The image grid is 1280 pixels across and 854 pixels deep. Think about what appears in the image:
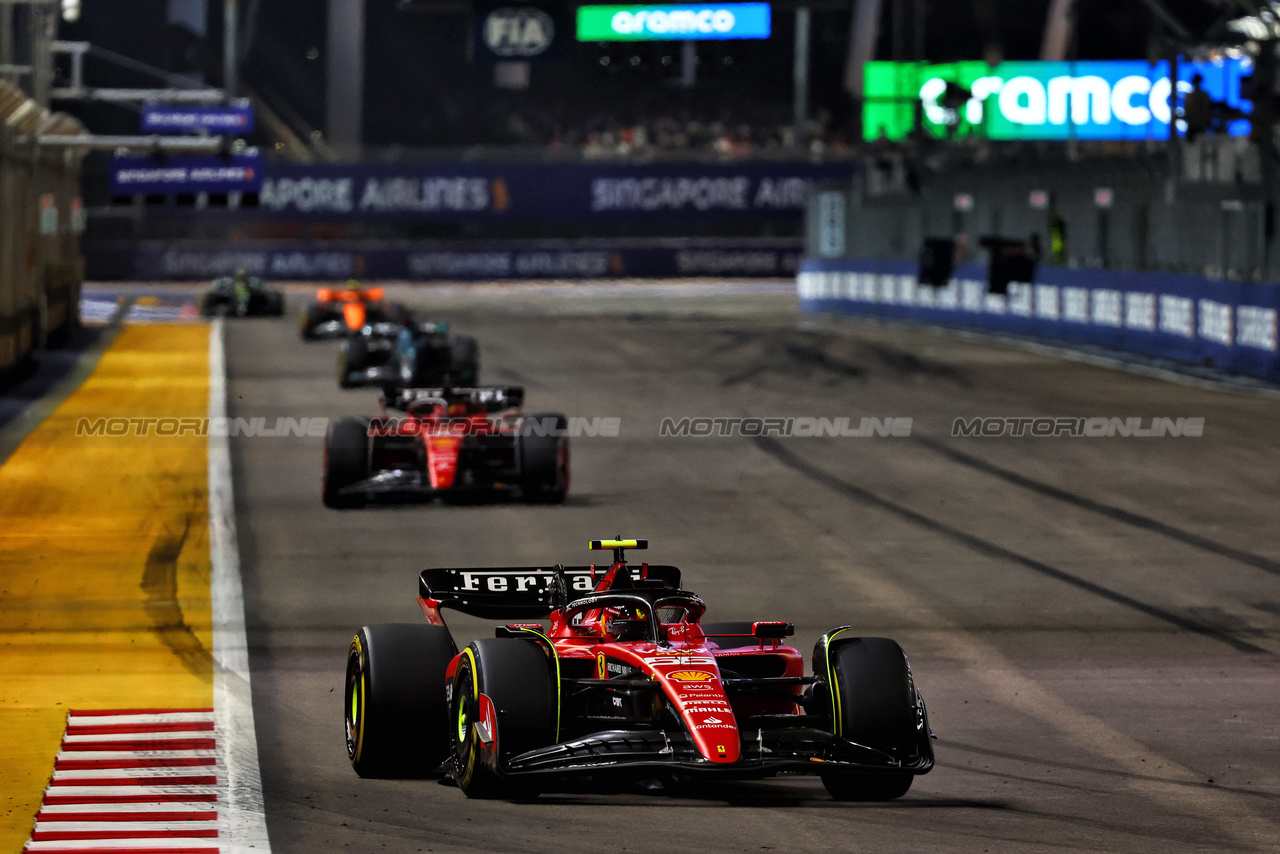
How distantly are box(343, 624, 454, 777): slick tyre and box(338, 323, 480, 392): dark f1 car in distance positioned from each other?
18188 millimetres

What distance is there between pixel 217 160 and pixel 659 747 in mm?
42364

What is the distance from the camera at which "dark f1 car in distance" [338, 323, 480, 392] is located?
A: 89.0ft

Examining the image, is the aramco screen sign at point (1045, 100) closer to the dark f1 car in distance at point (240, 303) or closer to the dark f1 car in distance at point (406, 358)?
the dark f1 car in distance at point (240, 303)

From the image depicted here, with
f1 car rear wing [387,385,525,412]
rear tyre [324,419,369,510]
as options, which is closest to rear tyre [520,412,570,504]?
f1 car rear wing [387,385,525,412]

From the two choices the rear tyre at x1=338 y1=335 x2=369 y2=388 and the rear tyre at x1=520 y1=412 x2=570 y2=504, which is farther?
the rear tyre at x1=338 y1=335 x2=369 y2=388

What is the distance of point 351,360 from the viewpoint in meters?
29.9

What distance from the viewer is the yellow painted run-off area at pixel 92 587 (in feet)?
32.5

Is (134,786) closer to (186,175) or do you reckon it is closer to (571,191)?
(186,175)

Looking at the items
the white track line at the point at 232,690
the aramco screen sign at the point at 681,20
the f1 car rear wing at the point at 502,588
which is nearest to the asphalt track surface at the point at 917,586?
the white track line at the point at 232,690

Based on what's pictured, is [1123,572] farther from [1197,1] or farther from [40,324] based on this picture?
[1197,1]

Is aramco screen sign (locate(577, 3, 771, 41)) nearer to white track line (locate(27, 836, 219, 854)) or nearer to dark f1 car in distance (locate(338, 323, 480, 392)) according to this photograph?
dark f1 car in distance (locate(338, 323, 480, 392))

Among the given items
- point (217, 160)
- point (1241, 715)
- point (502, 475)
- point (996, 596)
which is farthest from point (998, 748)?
point (217, 160)

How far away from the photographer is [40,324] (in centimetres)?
3753

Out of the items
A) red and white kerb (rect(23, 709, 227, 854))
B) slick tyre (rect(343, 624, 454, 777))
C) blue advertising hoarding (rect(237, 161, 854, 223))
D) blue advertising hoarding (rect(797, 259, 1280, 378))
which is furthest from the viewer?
blue advertising hoarding (rect(237, 161, 854, 223))
